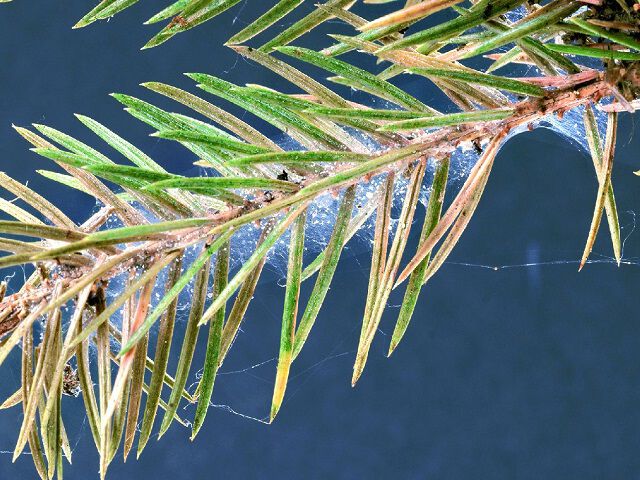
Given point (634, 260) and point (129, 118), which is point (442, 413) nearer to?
point (634, 260)

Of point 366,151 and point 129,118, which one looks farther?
point 129,118

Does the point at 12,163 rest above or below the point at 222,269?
above

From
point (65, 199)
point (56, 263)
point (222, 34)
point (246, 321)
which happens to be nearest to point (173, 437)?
point (246, 321)

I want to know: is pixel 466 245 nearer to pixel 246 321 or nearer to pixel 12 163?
pixel 246 321

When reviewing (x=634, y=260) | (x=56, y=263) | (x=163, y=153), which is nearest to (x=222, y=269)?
(x=56, y=263)

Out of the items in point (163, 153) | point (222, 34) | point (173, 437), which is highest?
point (222, 34)

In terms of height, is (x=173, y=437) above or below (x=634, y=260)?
below
